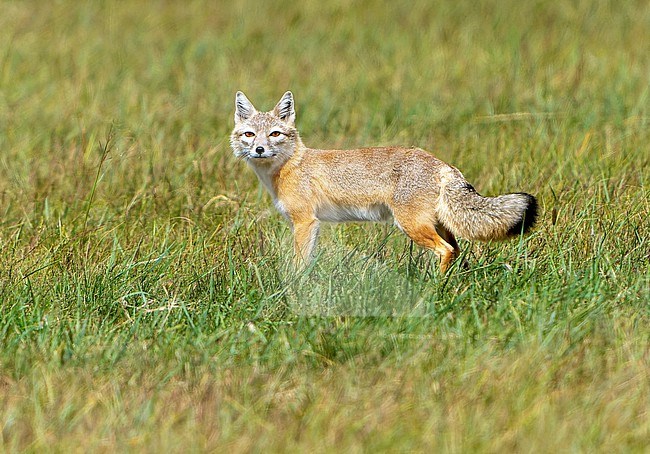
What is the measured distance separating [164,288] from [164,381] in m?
1.01

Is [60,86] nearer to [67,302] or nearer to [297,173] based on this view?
[297,173]

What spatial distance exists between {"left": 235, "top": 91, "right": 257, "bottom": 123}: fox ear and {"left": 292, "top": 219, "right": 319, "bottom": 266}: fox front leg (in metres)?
0.79

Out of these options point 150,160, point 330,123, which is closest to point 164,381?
point 150,160

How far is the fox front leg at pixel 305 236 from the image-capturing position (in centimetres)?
616

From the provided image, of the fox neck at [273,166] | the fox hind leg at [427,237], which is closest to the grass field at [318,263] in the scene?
the fox hind leg at [427,237]

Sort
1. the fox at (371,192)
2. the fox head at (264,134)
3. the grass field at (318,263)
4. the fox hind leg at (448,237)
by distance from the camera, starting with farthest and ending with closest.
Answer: the fox head at (264,134) → the fox hind leg at (448,237) → the fox at (371,192) → the grass field at (318,263)

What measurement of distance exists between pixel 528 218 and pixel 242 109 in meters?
2.04

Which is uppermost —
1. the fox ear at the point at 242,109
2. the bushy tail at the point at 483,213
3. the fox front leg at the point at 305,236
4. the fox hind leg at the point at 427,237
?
the fox ear at the point at 242,109

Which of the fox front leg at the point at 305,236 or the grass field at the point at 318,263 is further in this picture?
the fox front leg at the point at 305,236

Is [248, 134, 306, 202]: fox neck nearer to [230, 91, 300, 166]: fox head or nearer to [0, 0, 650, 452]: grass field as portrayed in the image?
[230, 91, 300, 166]: fox head

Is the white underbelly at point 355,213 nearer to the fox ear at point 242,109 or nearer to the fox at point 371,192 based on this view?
the fox at point 371,192

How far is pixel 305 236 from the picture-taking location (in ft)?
20.4

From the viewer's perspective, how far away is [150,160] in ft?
24.9

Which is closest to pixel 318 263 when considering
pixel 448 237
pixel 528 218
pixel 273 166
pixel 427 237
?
pixel 427 237
